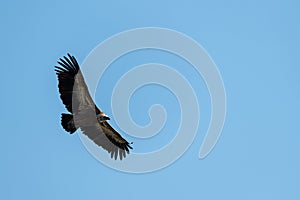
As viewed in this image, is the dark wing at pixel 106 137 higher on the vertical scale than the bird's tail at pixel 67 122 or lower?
higher

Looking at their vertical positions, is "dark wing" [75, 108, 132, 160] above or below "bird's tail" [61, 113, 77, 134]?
above

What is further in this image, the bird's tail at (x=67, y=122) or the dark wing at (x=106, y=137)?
the dark wing at (x=106, y=137)

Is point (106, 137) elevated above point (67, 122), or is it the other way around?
point (106, 137)

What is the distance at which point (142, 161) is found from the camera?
37906mm

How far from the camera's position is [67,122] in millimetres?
36469

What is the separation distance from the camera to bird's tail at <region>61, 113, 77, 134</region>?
119ft

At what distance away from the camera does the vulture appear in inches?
1395

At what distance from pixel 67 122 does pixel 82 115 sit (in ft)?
2.03

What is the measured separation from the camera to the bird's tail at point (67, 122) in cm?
3641

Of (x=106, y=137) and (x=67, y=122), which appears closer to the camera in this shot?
(x=67, y=122)

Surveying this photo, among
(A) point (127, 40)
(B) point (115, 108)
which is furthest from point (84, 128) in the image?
(A) point (127, 40)

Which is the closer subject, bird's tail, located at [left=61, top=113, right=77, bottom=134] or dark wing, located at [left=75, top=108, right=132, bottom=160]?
bird's tail, located at [left=61, top=113, right=77, bottom=134]

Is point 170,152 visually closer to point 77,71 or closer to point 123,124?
point 123,124

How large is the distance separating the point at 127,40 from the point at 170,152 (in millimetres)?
4608
